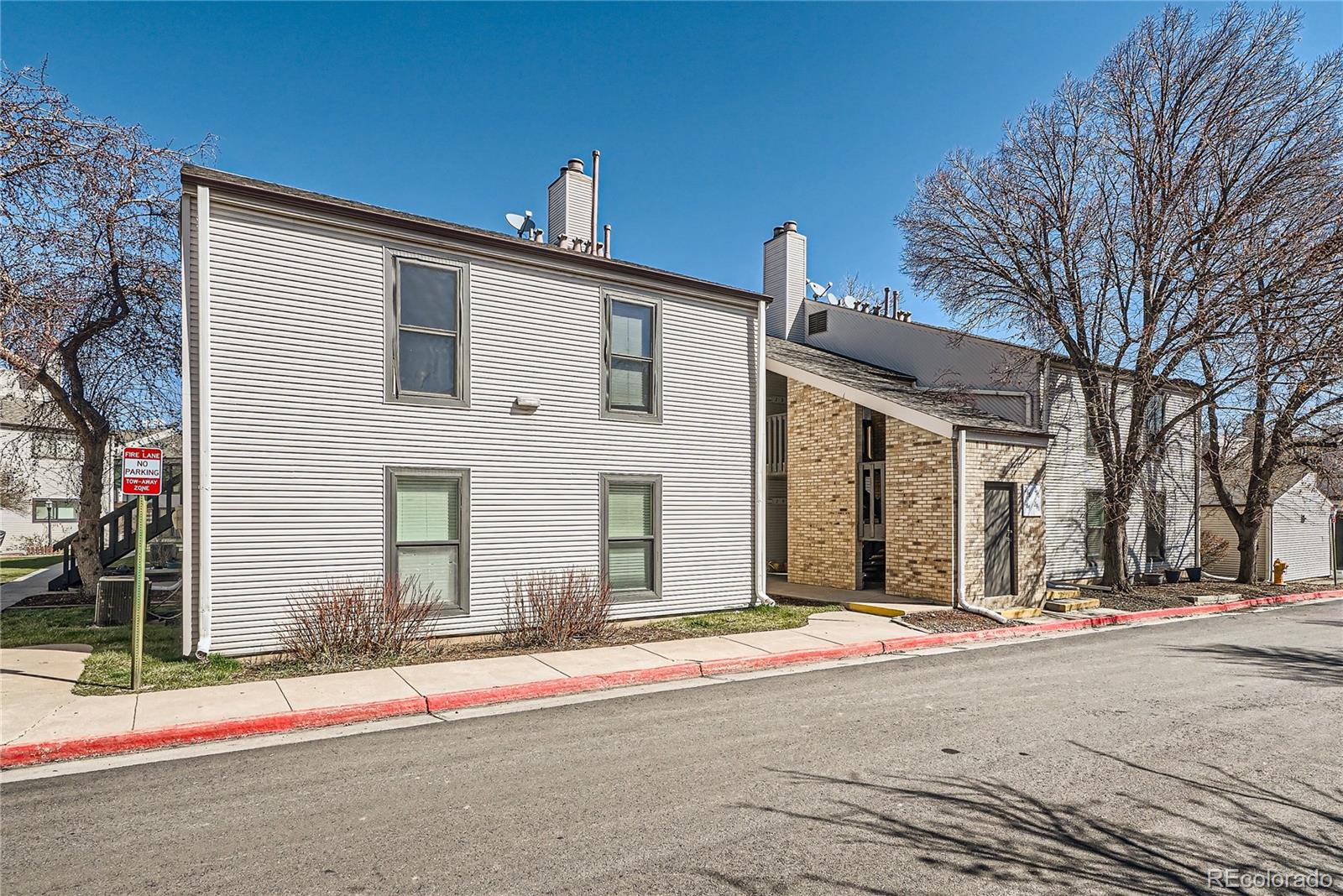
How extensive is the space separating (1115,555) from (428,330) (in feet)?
53.3

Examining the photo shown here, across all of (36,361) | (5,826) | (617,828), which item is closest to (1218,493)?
(617,828)

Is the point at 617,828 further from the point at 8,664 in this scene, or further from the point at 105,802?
the point at 8,664

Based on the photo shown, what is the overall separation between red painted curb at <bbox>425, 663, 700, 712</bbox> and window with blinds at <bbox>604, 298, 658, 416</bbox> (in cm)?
445

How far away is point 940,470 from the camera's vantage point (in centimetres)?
1434

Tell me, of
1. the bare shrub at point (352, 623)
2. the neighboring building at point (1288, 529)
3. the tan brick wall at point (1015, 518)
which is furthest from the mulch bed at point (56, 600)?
the neighboring building at point (1288, 529)

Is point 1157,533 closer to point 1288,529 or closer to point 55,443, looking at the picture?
point 1288,529

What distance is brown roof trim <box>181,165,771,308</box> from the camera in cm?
902

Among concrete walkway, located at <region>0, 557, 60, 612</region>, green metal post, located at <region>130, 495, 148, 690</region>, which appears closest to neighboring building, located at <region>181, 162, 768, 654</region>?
green metal post, located at <region>130, 495, 148, 690</region>

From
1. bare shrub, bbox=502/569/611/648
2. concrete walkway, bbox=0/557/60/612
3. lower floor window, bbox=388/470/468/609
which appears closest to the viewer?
lower floor window, bbox=388/470/468/609

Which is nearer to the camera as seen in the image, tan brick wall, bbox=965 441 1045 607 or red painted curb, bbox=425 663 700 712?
red painted curb, bbox=425 663 700 712

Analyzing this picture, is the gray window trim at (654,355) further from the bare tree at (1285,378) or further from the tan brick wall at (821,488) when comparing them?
the bare tree at (1285,378)

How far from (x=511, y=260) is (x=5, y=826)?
829cm

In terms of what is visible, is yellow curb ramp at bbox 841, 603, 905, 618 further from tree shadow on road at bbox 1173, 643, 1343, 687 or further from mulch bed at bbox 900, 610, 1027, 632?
Answer: tree shadow on road at bbox 1173, 643, 1343, 687

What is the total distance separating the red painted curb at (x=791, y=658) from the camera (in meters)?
9.35
